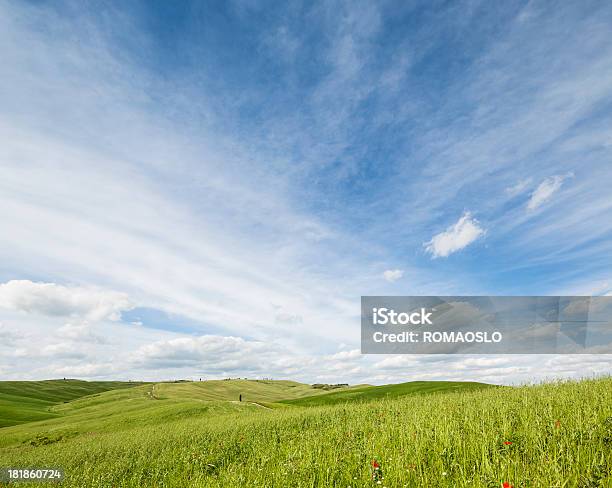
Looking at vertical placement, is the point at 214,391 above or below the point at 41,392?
Answer: above

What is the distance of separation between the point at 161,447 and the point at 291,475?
1197 cm

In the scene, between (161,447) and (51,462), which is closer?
(161,447)

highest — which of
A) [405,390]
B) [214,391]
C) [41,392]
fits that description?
[405,390]

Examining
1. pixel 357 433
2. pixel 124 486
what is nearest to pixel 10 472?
pixel 124 486

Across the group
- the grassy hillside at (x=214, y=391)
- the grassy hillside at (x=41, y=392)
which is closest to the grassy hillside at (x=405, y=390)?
the grassy hillside at (x=214, y=391)

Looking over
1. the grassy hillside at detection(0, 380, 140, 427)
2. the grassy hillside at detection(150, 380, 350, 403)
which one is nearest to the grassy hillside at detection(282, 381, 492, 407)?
the grassy hillside at detection(150, 380, 350, 403)

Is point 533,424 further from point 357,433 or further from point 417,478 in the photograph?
point 357,433

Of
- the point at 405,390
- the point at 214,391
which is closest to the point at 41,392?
the point at 214,391

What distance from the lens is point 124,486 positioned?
10125 mm

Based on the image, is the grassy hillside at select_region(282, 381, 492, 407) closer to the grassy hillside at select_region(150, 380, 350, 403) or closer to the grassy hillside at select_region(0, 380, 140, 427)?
the grassy hillside at select_region(150, 380, 350, 403)

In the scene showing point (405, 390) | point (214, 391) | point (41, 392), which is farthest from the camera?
point (41, 392)

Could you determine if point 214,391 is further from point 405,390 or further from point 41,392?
point 41,392

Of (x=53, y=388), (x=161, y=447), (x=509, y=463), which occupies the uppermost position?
(x=509, y=463)

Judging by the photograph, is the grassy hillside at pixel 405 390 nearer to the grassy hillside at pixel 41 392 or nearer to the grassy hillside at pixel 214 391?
the grassy hillside at pixel 214 391
